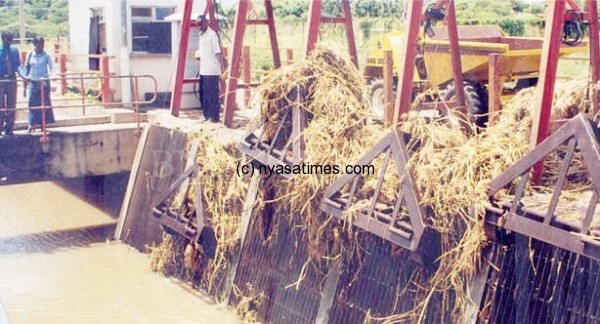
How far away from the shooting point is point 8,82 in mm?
11766

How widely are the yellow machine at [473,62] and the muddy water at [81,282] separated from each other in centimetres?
414

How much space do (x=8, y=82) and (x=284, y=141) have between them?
5.48m

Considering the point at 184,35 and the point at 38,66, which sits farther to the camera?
the point at 38,66

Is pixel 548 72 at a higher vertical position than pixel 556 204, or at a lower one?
higher

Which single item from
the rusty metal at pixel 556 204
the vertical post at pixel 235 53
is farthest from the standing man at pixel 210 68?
the rusty metal at pixel 556 204

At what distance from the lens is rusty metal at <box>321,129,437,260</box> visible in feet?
22.0

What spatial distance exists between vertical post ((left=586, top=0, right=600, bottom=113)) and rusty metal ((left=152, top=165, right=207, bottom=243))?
506 cm

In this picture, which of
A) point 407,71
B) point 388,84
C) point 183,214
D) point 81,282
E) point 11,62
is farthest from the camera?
point 11,62

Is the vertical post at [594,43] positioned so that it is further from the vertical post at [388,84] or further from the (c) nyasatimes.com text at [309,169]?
the (c) nyasatimes.com text at [309,169]

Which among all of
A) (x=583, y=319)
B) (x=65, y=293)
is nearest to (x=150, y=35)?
(x=65, y=293)

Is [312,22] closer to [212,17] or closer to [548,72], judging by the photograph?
[212,17]

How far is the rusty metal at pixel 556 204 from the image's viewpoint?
18.2ft

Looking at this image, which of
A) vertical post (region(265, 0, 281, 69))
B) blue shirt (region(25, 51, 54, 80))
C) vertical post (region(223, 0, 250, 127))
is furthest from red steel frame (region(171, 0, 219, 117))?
blue shirt (region(25, 51, 54, 80))

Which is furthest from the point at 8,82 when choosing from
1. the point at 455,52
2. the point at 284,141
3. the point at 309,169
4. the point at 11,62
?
the point at 455,52
